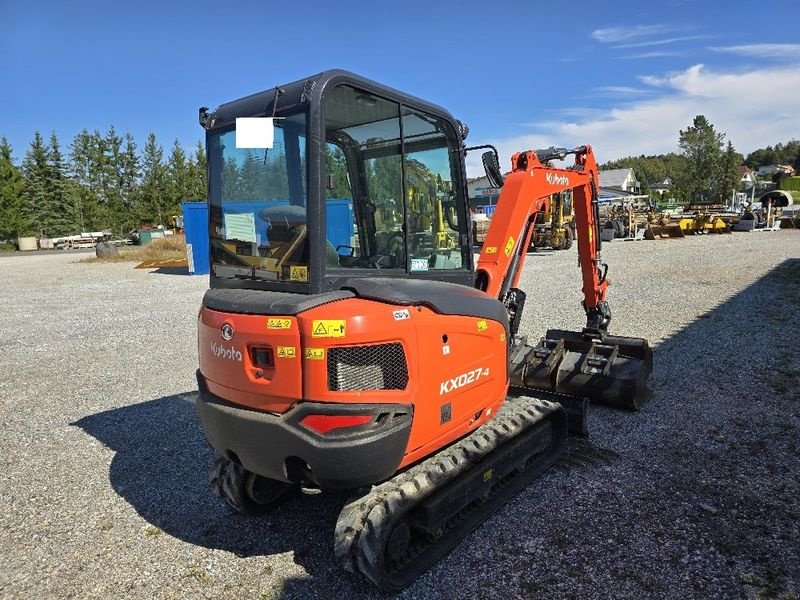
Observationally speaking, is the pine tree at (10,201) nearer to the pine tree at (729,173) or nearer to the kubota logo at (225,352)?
the kubota logo at (225,352)

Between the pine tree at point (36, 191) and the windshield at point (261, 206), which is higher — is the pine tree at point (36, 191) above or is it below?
above

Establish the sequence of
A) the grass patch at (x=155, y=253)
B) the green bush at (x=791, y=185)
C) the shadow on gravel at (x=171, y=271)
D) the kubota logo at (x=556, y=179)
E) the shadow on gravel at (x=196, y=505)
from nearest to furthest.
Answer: the shadow on gravel at (x=196, y=505) < the kubota logo at (x=556, y=179) < the shadow on gravel at (x=171, y=271) < the grass patch at (x=155, y=253) < the green bush at (x=791, y=185)

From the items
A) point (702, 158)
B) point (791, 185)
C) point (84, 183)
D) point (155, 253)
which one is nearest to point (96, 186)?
point (84, 183)

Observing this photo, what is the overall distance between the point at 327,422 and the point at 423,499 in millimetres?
806

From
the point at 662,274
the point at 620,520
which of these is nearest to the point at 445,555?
the point at 620,520

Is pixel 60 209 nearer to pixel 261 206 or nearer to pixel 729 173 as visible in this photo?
pixel 261 206

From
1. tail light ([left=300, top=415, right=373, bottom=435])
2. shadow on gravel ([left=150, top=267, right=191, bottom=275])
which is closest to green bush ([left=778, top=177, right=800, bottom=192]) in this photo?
shadow on gravel ([left=150, top=267, right=191, bottom=275])

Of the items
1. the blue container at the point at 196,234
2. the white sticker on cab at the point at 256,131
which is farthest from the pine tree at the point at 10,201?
the white sticker on cab at the point at 256,131

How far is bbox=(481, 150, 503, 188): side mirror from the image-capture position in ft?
14.0

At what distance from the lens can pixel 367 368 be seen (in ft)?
9.79

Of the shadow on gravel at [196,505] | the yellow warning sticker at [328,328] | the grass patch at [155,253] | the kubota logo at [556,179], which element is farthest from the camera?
the grass patch at [155,253]

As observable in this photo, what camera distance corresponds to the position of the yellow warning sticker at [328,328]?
287 cm

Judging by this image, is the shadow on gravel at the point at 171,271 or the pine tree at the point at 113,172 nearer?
the shadow on gravel at the point at 171,271

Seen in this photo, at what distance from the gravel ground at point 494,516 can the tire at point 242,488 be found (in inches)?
5.4
